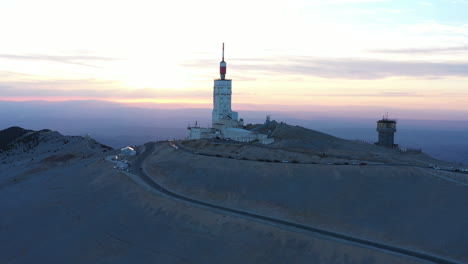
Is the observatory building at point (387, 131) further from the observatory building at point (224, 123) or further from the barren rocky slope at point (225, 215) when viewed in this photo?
the barren rocky slope at point (225, 215)

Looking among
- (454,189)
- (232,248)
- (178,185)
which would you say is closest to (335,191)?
(454,189)

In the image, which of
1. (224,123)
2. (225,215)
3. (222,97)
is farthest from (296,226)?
(222,97)

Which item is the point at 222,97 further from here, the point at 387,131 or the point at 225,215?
the point at 225,215

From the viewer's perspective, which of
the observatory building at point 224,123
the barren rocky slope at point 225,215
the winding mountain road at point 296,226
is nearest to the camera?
the winding mountain road at point 296,226

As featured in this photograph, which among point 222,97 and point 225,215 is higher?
point 222,97

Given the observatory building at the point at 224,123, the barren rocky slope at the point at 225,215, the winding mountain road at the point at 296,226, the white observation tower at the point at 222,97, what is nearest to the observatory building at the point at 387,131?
the observatory building at the point at 224,123

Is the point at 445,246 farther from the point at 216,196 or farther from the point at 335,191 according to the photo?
the point at 216,196

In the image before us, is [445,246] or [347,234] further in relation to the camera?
[347,234]

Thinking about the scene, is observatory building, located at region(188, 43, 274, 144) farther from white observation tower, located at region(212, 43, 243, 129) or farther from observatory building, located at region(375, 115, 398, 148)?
observatory building, located at region(375, 115, 398, 148)
